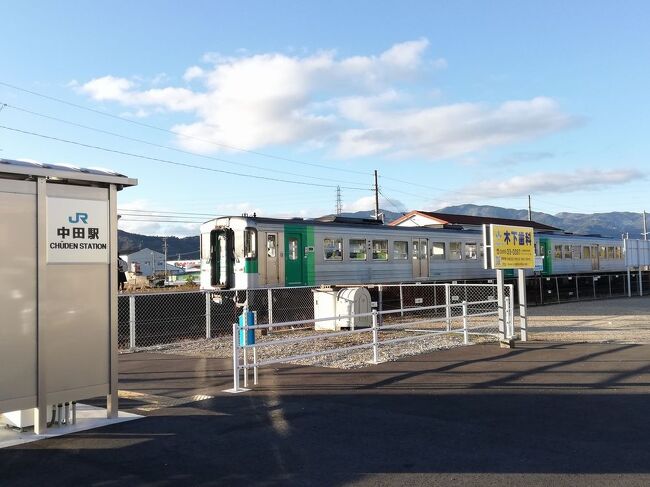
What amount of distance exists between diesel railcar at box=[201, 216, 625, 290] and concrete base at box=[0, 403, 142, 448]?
11323mm

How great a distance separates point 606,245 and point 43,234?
1465 inches

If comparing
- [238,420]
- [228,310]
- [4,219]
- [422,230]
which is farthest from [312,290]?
[4,219]

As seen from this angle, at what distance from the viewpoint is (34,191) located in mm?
6289

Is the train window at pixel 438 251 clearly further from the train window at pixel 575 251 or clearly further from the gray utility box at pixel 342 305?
the train window at pixel 575 251

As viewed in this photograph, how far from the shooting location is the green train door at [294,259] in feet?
63.7

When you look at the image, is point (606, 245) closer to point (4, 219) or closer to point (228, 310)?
point (228, 310)

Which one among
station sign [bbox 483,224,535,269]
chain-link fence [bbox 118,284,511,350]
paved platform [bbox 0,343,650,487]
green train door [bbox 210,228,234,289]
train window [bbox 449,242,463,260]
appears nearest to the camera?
paved platform [bbox 0,343,650,487]

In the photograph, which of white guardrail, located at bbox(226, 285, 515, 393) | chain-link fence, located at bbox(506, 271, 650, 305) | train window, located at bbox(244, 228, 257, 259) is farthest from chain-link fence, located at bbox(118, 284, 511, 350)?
chain-link fence, located at bbox(506, 271, 650, 305)

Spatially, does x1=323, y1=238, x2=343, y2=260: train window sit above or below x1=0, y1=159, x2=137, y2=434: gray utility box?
above

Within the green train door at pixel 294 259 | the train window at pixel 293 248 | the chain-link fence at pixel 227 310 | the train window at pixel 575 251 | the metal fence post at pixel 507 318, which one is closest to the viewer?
the metal fence post at pixel 507 318

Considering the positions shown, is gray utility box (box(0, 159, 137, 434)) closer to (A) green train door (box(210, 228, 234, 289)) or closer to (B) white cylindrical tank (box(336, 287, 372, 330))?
(B) white cylindrical tank (box(336, 287, 372, 330))

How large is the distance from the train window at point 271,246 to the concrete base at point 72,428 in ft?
38.3

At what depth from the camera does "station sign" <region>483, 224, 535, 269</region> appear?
13.7 m

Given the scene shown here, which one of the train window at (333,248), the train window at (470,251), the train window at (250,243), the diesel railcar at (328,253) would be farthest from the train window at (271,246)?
the train window at (470,251)
